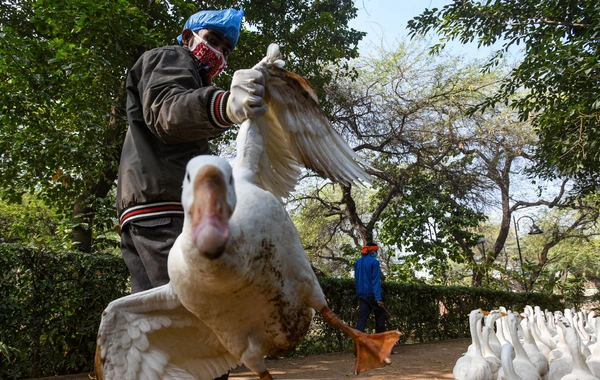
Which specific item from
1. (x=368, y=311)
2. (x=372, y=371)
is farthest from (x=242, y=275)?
(x=368, y=311)

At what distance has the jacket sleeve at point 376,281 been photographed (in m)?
9.34

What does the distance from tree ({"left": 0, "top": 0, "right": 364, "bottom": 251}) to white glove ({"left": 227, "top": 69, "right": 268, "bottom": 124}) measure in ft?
16.9

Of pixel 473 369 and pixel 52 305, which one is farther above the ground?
pixel 52 305

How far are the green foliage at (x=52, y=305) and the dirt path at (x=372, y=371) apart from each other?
2261 millimetres

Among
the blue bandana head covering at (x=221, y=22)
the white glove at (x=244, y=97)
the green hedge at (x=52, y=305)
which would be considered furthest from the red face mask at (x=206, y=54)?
the green hedge at (x=52, y=305)

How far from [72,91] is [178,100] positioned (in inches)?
233

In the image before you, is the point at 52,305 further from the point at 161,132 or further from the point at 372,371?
the point at 161,132

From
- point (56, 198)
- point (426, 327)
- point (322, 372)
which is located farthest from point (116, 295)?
point (426, 327)

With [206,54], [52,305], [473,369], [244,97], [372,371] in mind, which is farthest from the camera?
[372,371]

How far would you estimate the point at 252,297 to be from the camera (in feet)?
5.39

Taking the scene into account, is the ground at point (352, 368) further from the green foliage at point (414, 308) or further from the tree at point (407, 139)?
the tree at point (407, 139)

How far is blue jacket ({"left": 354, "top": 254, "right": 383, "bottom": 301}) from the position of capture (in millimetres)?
9469

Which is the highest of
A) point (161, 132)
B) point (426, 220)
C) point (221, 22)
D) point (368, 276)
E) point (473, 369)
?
point (426, 220)

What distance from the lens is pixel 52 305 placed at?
617cm
